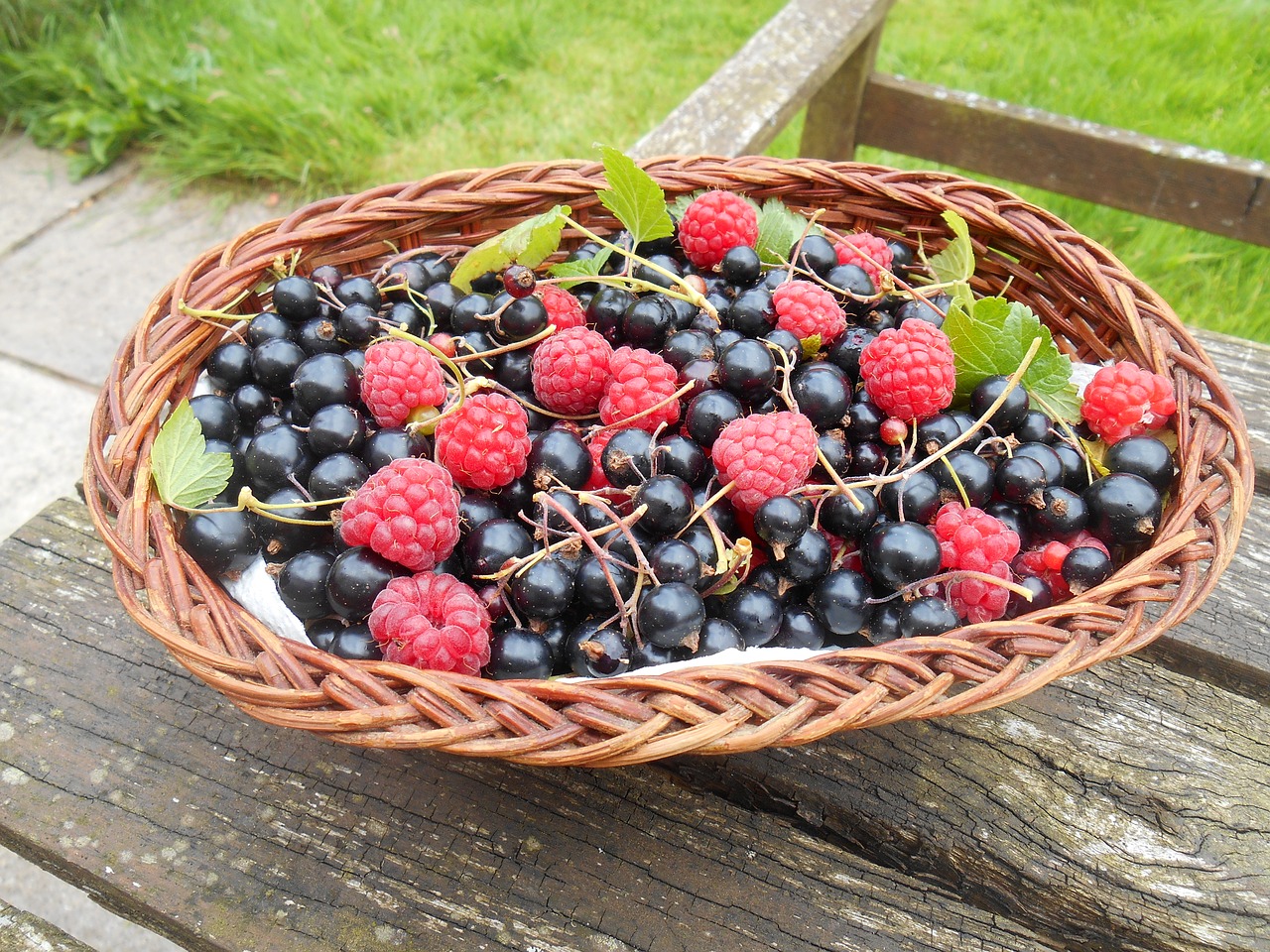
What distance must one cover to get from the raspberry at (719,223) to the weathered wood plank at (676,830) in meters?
0.66

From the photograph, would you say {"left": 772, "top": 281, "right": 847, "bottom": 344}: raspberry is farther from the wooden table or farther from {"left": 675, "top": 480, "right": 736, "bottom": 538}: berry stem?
the wooden table

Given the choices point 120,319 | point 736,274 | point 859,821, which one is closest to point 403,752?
point 859,821

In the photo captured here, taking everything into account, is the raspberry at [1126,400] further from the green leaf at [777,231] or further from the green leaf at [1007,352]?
the green leaf at [777,231]

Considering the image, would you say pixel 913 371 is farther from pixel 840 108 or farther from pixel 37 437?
pixel 37 437

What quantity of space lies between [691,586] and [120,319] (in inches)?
88.0

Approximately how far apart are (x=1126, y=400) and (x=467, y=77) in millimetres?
2685

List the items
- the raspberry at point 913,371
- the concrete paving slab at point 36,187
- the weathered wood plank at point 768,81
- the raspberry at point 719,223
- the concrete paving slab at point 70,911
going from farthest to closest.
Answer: the concrete paving slab at point 36,187 < the weathered wood plank at point 768,81 < the concrete paving slab at point 70,911 < the raspberry at point 719,223 < the raspberry at point 913,371

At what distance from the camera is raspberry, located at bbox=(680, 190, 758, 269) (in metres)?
1.17

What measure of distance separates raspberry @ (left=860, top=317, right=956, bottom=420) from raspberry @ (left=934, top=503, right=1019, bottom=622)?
0.14 metres

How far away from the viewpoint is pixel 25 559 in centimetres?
113

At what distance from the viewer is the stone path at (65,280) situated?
2141 mm

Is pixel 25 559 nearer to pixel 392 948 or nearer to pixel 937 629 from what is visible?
pixel 392 948

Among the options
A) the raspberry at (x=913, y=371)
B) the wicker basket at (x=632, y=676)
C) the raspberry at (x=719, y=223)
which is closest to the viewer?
the wicker basket at (x=632, y=676)

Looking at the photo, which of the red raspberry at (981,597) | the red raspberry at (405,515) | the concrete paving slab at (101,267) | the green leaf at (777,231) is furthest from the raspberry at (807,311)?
the concrete paving slab at (101,267)
